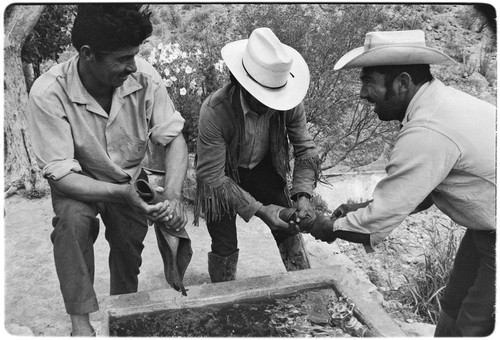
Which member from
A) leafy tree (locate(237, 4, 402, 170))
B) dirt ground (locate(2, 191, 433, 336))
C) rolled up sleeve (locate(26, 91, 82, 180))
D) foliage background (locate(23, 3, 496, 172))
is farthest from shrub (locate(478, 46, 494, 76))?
rolled up sleeve (locate(26, 91, 82, 180))

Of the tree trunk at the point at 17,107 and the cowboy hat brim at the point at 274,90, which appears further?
the tree trunk at the point at 17,107

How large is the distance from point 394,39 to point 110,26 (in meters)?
1.29

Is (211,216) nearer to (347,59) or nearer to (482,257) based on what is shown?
(347,59)

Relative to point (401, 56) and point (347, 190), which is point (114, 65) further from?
point (347, 190)

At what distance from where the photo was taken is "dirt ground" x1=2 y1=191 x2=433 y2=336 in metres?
3.19

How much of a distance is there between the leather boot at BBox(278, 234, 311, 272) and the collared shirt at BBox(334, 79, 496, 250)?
1.04m

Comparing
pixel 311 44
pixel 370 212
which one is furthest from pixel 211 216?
pixel 311 44

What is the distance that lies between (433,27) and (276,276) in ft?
20.1

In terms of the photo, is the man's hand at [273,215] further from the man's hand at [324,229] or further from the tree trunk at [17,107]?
the tree trunk at [17,107]

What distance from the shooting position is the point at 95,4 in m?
2.54

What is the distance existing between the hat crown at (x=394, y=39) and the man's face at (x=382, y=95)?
0.41ft

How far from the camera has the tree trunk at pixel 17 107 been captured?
191 inches

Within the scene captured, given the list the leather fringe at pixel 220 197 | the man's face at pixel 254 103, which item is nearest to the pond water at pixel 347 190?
the leather fringe at pixel 220 197

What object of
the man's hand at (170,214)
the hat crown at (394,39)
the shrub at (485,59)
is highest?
the hat crown at (394,39)
